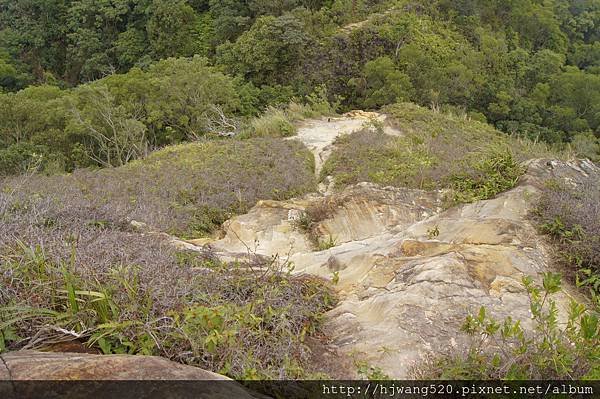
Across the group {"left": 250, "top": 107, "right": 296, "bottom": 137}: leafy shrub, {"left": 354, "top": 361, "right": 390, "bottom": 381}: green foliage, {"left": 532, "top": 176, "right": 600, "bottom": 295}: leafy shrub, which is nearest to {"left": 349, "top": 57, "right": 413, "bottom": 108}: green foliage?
{"left": 250, "top": 107, "right": 296, "bottom": 137}: leafy shrub

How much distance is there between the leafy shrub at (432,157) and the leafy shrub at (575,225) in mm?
621

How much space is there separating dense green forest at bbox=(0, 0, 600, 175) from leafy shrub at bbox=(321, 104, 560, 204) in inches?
143

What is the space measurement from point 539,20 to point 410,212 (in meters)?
32.1

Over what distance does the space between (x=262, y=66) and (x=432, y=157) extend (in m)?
18.1

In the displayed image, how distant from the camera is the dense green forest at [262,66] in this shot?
1730cm

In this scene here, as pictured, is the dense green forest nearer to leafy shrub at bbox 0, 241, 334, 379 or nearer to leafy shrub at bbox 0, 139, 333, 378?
leafy shrub at bbox 0, 139, 333, 378

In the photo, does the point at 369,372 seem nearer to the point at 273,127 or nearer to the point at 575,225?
the point at 575,225

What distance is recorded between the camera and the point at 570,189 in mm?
4547

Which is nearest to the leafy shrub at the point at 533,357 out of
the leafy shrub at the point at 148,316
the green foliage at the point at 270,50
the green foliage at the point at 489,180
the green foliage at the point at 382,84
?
the leafy shrub at the point at 148,316

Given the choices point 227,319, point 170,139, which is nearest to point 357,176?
point 227,319

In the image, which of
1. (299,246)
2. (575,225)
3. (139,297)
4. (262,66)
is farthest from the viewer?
(262,66)

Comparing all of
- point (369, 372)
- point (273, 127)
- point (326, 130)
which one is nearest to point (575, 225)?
point (369, 372)

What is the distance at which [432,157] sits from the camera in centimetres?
774

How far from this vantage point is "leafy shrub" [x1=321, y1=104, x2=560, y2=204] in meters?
5.33
